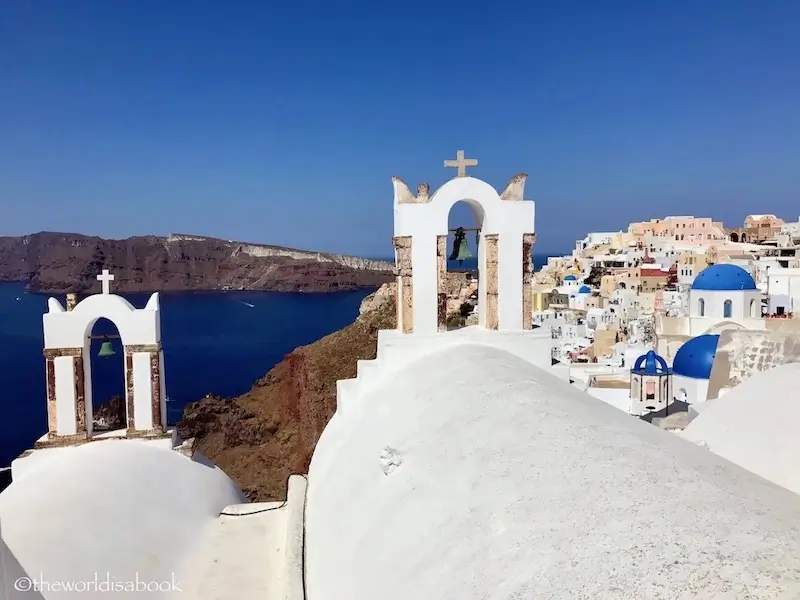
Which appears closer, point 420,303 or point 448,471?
point 448,471

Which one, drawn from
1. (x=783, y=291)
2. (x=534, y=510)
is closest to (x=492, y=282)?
(x=534, y=510)

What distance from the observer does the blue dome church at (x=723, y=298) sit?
793 inches

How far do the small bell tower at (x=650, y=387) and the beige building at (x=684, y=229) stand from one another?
51.0m

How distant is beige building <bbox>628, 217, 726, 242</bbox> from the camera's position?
211 feet

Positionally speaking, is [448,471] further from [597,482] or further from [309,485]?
[309,485]

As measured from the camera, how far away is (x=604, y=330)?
30.6m

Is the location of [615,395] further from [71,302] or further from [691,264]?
[691,264]

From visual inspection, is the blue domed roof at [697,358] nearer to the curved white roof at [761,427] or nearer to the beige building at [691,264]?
the curved white roof at [761,427]

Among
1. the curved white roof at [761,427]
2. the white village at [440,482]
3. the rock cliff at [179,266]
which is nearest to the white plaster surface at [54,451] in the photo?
the white village at [440,482]

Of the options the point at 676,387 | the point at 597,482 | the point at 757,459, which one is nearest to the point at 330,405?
the point at 676,387

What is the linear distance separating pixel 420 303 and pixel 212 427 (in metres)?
16.0

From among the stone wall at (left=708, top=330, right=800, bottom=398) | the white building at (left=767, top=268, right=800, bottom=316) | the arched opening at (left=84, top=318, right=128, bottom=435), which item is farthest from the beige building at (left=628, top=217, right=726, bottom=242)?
the stone wall at (left=708, top=330, right=800, bottom=398)

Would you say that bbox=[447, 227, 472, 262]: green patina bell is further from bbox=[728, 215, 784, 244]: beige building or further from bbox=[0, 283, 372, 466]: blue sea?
bbox=[728, 215, 784, 244]: beige building

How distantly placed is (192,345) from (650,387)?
4748 cm
